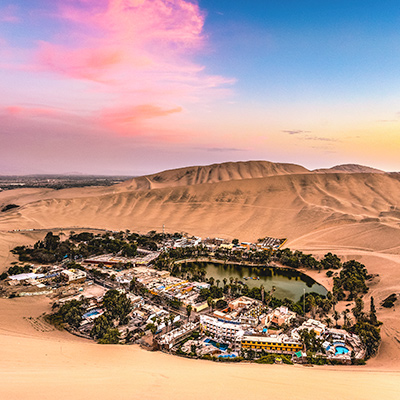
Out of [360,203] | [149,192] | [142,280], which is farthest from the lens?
[149,192]

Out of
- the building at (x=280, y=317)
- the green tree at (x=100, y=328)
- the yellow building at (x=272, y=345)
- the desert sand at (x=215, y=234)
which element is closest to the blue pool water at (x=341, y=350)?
the desert sand at (x=215, y=234)

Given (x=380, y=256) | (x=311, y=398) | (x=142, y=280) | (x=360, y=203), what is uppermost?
(x=360, y=203)

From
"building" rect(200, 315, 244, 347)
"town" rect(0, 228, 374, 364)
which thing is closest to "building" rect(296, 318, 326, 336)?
"town" rect(0, 228, 374, 364)

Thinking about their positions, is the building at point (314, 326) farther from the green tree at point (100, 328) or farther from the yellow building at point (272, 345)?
the green tree at point (100, 328)

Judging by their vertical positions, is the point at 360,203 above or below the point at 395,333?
above

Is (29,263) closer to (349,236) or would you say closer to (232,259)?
(232,259)

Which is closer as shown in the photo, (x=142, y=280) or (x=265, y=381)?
(x=265, y=381)

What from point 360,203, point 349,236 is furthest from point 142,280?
point 360,203
